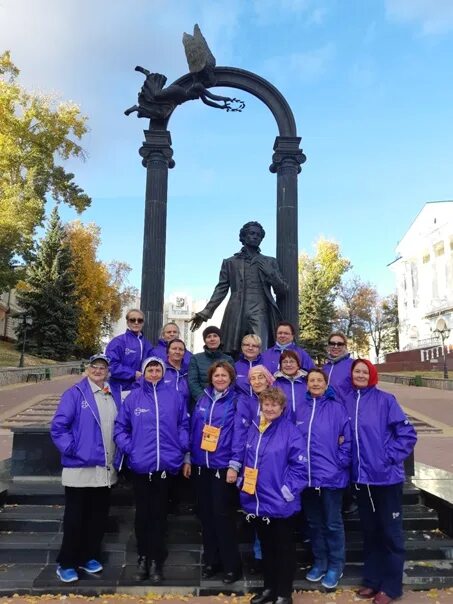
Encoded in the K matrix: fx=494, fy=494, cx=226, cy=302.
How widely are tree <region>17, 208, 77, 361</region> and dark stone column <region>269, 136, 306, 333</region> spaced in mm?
27561

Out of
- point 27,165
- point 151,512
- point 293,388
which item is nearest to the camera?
point 151,512

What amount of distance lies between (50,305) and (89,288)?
5022 mm

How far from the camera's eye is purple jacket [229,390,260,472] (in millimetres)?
3840

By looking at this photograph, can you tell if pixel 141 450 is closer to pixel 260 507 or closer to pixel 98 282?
pixel 260 507

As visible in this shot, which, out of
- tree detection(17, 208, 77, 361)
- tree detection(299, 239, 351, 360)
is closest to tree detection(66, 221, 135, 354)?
tree detection(17, 208, 77, 361)

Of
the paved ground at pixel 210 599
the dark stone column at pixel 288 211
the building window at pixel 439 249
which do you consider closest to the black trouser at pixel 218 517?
the paved ground at pixel 210 599

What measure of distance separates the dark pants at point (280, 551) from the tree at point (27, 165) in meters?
23.3

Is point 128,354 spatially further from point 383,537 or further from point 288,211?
point 288,211

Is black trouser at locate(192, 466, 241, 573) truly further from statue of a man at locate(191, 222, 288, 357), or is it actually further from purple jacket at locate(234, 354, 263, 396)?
statue of a man at locate(191, 222, 288, 357)

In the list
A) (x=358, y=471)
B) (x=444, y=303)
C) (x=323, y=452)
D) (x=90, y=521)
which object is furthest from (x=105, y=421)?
(x=444, y=303)

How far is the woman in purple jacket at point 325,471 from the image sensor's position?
391 centimetres

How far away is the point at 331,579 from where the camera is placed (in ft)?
12.9

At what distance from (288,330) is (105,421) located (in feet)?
6.72

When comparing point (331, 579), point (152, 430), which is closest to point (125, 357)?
point (152, 430)
